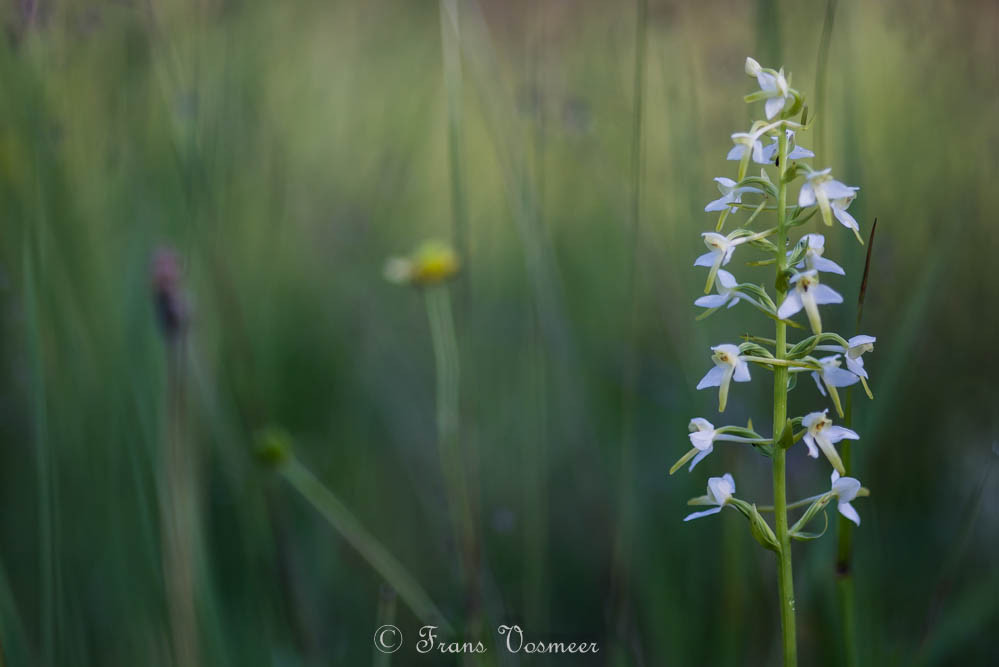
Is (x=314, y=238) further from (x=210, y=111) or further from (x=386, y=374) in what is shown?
(x=210, y=111)

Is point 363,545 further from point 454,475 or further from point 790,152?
point 790,152

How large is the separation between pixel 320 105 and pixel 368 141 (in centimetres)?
41

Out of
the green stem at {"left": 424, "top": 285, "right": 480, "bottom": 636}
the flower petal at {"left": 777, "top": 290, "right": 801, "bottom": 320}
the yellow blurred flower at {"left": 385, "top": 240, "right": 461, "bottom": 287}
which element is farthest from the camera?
the yellow blurred flower at {"left": 385, "top": 240, "right": 461, "bottom": 287}

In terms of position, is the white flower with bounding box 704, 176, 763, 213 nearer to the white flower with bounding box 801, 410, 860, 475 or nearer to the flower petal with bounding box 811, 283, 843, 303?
the flower petal with bounding box 811, 283, 843, 303

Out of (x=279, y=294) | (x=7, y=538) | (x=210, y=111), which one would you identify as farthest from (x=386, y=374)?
(x=7, y=538)

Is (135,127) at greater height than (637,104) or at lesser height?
greater

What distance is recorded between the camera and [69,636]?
161 cm
